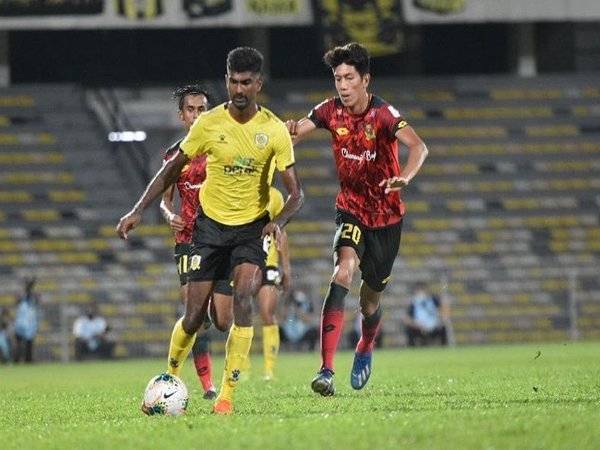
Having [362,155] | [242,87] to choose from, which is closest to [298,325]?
[362,155]

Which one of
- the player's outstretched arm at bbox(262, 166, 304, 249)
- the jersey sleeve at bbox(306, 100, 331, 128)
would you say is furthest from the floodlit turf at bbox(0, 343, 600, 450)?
the jersey sleeve at bbox(306, 100, 331, 128)

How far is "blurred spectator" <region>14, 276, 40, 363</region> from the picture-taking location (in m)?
28.2

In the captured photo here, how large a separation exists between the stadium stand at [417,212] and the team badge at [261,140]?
19.5 meters

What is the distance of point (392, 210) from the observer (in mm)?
12305

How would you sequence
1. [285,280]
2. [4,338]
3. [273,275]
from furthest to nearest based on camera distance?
[4,338]
[285,280]
[273,275]

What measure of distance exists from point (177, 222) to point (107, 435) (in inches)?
142

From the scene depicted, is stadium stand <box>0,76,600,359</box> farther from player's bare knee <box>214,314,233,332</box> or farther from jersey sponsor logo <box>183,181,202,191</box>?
player's bare knee <box>214,314,233,332</box>

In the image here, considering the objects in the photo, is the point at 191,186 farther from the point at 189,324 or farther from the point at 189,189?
the point at 189,324

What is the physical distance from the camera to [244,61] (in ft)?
32.1

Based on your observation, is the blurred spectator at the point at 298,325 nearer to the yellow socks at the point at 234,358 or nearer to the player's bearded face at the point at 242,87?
the yellow socks at the point at 234,358

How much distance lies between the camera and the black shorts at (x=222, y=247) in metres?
10.1

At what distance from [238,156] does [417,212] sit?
24.1 meters

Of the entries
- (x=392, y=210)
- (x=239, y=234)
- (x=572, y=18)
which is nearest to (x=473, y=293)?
(x=572, y=18)

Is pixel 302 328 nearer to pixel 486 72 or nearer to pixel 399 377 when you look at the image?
pixel 486 72
